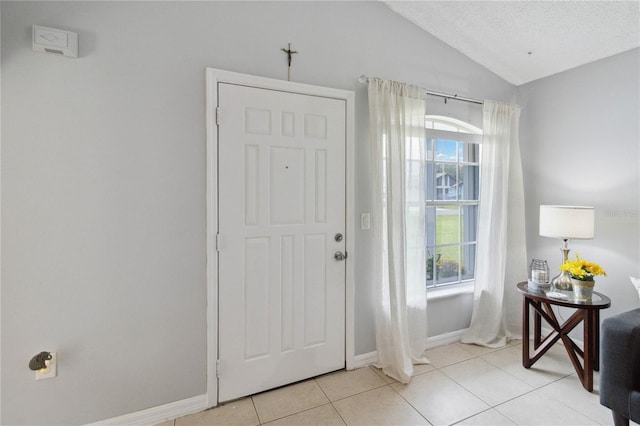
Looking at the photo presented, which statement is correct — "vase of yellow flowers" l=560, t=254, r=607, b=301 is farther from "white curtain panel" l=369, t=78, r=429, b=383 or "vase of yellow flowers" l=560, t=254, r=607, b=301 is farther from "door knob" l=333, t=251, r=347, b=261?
"door knob" l=333, t=251, r=347, b=261

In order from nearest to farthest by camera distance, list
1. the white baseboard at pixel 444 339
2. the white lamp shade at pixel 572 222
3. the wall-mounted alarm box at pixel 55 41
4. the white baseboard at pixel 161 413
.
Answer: the wall-mounted alarm box at pixel 55 41
the white baseboard at pixel 161 413
the white lamp shade at pixel 572 222
the white baseboard at pixel 444 339

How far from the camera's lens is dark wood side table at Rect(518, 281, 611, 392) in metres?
2.02

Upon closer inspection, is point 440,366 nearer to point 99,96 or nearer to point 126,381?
point 126,381

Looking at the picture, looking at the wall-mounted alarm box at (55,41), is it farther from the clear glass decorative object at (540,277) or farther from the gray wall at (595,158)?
the gray wall at (595,158)

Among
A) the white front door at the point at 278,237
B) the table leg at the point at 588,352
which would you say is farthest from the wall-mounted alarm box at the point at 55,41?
the table leg at the point at 588,352

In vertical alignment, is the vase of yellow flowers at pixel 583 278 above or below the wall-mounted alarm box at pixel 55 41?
below

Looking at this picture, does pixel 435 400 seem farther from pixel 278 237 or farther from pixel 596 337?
pixel 278 237

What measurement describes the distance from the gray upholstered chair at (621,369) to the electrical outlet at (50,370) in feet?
9.80

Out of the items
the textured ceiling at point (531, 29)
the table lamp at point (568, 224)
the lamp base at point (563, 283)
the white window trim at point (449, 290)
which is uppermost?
the textured ceiling at point (531, 29)

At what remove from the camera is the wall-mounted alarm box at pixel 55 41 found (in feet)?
4.86

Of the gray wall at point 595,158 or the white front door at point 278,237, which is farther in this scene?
the gray wall at point 595,158

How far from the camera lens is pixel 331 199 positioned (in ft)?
7.20

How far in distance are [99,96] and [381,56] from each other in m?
1.96

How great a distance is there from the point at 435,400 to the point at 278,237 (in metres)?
1.50
